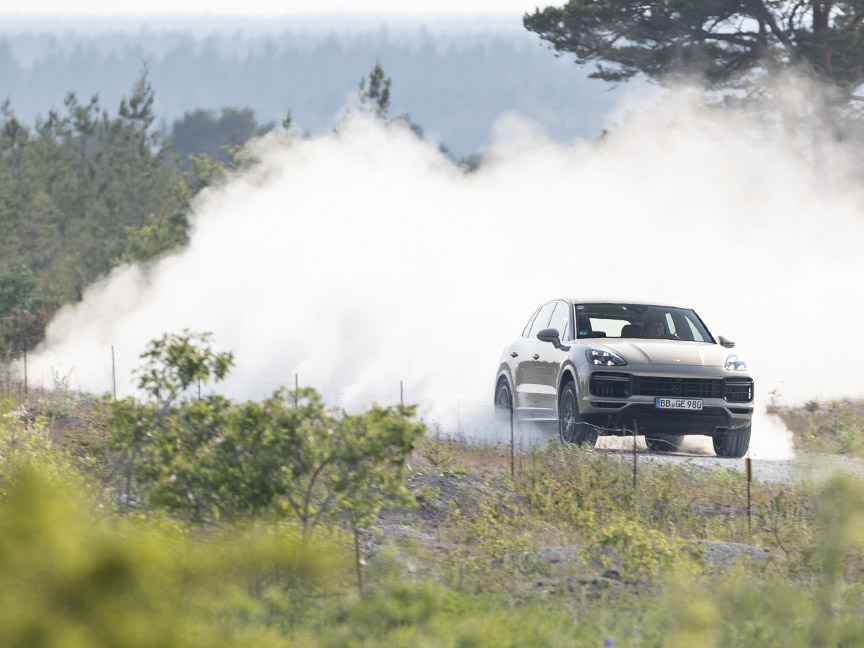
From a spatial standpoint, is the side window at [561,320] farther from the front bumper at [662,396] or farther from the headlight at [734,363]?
the headlight at [734,363]

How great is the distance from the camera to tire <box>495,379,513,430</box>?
623 inches

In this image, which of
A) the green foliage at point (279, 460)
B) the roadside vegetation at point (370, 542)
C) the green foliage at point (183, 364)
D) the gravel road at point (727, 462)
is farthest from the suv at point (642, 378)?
the green foliage at point (279, 460)

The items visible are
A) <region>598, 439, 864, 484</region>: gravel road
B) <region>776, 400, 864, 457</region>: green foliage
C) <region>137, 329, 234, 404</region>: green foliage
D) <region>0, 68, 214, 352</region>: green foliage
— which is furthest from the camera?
<region>0, 68, 214, 352</region>: green foliage

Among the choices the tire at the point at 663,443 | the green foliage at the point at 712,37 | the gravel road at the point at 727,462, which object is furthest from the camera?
the green foliage at the point at 712,37

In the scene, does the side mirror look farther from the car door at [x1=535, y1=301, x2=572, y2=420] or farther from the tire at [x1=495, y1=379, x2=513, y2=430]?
the tire at [x1=495, y1=379, x2=513, y2=430]

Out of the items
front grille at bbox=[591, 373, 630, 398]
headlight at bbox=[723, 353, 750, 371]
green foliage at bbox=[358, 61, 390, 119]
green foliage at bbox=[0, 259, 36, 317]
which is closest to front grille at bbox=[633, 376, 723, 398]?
front grille at bbox=[591, 373, 630, 398]

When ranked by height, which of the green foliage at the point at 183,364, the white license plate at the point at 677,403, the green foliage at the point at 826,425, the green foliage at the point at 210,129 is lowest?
the green foliage at the point at 826,425

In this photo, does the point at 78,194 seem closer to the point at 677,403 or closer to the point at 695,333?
the point at 695,333

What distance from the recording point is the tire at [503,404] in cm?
1584

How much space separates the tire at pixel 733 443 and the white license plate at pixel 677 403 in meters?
0.89

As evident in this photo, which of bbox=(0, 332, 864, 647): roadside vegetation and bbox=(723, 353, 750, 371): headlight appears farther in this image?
bbox=(723, 353, 750, 371): headlight

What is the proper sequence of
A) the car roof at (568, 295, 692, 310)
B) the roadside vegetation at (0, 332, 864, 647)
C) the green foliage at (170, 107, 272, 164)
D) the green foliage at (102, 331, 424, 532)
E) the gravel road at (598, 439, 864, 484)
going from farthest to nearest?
the green foliage at (170, 107, 272, 164), the car roof at (568, 295, 692, 310), the gravel road at (598, 439, 864, 484), the green foliage at (102, 331, 424, 532), the roadside vegetation at (0, 332, 864, 647)

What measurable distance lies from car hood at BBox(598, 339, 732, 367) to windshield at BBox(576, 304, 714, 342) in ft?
2.00

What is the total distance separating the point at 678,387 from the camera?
1314cm
